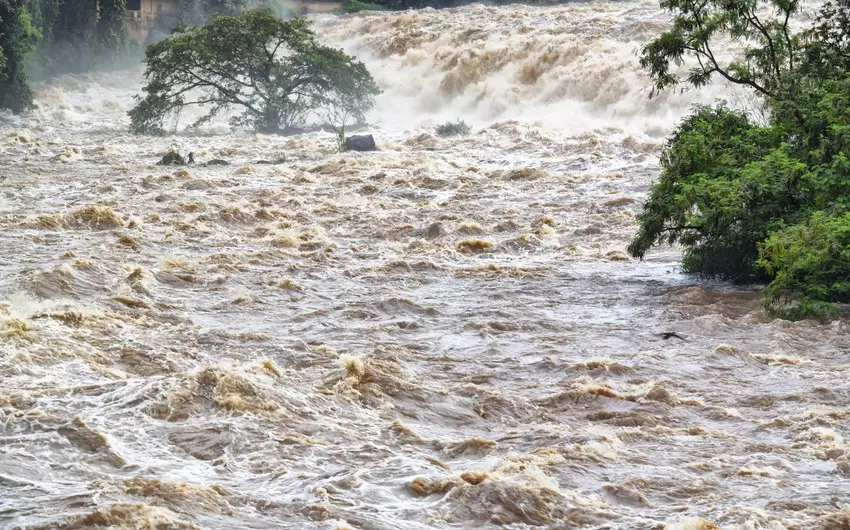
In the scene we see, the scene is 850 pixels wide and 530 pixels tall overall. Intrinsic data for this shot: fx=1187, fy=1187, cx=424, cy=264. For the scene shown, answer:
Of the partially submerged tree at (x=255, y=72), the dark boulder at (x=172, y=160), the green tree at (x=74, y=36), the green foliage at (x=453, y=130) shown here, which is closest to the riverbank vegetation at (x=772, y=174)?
the dark boulder at (x=172, y=160)

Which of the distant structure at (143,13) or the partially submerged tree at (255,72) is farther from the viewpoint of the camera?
the distant structure at (143,13)

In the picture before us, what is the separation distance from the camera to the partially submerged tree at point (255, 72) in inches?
1196

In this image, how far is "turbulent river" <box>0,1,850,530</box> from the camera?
22.0 ft

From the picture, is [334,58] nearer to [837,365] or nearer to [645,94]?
[645,94]

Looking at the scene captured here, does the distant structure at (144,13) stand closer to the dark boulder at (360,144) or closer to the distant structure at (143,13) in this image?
the distant structure at (143,13)

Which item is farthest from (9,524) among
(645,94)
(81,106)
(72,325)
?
(81,106)

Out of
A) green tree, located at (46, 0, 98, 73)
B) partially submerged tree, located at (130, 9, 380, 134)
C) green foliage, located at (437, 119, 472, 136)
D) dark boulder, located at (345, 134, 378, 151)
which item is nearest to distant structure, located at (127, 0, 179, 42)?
green tree, located at (46, 0, 98, 73)

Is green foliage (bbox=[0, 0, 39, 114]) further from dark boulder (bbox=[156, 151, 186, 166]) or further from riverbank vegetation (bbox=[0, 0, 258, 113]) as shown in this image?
dark boulder (bbox=[156, 151, 186, 166])

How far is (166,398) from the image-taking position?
8.28m

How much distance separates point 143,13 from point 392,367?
164 feet

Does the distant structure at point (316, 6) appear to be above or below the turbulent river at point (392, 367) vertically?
above

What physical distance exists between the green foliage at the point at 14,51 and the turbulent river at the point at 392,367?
14853mm

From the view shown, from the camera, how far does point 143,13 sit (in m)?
55.9

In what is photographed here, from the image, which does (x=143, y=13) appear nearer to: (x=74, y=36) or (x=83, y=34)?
(x=83, y=34)
